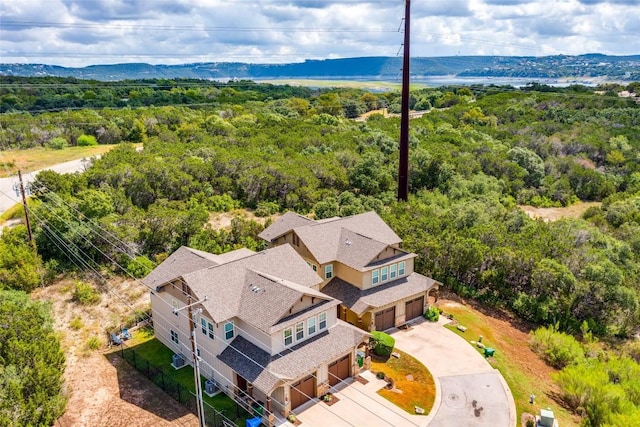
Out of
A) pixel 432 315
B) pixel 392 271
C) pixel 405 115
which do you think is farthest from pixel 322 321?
pixel 405 115

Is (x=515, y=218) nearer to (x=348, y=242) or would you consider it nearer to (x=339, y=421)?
(x=348, y=242)

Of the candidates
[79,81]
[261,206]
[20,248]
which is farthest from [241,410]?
[79,81]

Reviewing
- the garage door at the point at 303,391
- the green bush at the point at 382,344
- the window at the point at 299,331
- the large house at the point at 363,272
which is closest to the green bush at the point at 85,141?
the large house at the point at 363,272

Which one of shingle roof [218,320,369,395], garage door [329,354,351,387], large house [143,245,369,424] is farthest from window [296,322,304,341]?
garage door [329,354,351,387]

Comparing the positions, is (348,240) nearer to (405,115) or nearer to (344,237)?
(344,237)

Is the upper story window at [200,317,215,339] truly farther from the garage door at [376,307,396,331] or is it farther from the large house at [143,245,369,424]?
the garage door at [376,307,396,331]

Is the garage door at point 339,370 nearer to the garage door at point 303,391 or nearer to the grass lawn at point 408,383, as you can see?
the garage door at point 303,391
